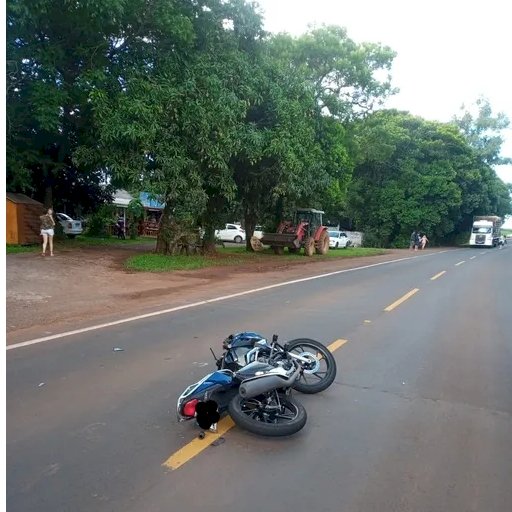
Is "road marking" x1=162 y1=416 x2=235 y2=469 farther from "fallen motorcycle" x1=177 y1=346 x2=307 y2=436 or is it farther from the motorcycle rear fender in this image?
the motorcycle rear fender

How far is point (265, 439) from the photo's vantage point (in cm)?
417

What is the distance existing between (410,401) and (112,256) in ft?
56.5

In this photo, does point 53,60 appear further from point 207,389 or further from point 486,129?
point 486,129

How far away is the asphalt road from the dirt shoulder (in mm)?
1432

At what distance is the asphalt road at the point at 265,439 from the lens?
11.0 feet

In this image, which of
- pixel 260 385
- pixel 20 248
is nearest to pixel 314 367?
pixel 260 385

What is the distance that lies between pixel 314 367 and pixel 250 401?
1.42 meters

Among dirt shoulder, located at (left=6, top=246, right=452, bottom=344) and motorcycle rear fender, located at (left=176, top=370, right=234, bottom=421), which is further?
dirt shoulder, located at (left=6, top=246, right=452, bottom=344)

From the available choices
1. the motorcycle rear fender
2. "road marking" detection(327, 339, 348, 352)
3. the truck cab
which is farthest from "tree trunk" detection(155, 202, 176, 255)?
the truck cab

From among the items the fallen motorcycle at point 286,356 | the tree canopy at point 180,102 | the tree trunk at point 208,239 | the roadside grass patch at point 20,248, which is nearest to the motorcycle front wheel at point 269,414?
the fallen motorcycle at point 286,356

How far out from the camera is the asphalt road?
11.0 ft

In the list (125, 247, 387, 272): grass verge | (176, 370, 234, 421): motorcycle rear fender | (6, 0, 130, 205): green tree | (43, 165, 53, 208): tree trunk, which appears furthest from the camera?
(43, 165, 53, 208): tree trunk

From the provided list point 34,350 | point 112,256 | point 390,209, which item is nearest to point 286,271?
point 112,256

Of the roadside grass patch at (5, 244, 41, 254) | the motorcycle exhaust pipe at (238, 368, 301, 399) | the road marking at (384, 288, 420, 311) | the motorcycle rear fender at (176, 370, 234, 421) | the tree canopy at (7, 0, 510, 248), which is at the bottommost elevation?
the road marking at (384, 288, 420, 311)
